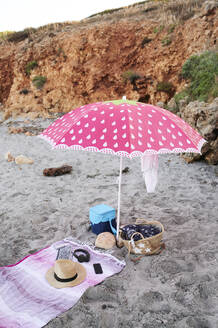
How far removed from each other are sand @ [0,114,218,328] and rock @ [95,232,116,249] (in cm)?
10

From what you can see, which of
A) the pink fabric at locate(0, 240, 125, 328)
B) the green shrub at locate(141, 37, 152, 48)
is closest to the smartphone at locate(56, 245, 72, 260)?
the pink fabric at locate(0, 240, 125, 328)

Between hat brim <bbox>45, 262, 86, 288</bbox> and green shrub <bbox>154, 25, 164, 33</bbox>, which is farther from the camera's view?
green shrub <bbox>154, 25, 164, 33</bbox>

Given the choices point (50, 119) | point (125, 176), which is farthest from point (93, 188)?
point (50, 119)

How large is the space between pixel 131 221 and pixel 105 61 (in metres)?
12.7

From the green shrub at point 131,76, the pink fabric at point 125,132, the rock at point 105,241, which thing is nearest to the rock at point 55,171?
the rock at point 105,241

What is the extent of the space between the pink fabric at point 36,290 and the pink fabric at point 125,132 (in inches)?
56.0

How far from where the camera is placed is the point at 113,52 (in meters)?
15.0

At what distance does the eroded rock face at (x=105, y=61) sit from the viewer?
13.2 meters

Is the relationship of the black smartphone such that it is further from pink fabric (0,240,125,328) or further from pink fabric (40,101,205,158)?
pink fabric (40,101,205,158)

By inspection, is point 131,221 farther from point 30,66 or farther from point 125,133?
point 30,66

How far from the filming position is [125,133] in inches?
100.0

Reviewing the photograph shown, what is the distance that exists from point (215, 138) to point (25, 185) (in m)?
4.80

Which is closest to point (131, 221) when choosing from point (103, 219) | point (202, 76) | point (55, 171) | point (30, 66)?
point (103, 219)

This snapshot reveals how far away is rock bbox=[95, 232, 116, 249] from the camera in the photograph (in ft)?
11.4
